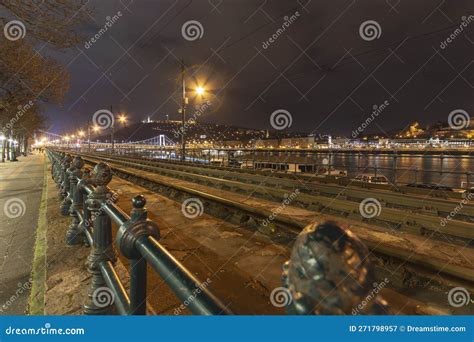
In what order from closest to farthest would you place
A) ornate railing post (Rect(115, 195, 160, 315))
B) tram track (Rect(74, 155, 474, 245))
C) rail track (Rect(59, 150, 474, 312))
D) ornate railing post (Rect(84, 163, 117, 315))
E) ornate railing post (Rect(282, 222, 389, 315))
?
ornate railing post (Rect(282, 222, 389, 315)) → ornate railing post (Rect(115, 195, 160, 315)) → ornate railing post (Rect(84, 163, 117, 315)) → rail track (Rect(59, 150, 474, 312)) → tram track (Rect(74, 155, 474, 245))

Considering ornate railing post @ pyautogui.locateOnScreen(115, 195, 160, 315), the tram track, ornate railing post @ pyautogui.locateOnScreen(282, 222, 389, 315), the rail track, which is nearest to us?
ornate railing post @ pyautogui.locateOnScreen(282, 222, 389, 315)

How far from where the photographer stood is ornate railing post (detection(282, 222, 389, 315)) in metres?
1.00

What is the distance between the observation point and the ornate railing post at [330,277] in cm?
100

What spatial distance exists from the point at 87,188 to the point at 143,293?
9.12ft

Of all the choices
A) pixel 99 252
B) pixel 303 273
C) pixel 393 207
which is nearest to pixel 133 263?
pixel 99 252

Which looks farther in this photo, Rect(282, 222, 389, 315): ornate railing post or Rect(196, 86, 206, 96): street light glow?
Rect(196, 86, 206, 96): street light glow

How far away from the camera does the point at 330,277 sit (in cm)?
101

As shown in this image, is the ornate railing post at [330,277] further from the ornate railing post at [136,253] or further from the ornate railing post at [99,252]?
the ornate railing post at [99,252]

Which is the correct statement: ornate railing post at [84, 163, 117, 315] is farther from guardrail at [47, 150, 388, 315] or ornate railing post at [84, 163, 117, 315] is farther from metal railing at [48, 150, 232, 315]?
guardrail at [47, 150, 388, 315]

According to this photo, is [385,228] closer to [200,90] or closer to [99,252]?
[99,252]

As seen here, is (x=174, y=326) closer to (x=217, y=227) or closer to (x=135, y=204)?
(x=135, y=204)

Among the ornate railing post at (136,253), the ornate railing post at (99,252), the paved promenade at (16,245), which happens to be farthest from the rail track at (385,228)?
the paved promenade at (16,245)

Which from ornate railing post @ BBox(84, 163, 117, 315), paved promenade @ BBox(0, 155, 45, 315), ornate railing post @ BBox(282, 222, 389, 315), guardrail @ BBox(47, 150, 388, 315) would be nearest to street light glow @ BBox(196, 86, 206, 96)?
paved promenade @ BBox(0, 155, 45, 315)

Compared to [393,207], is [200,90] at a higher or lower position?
higher
